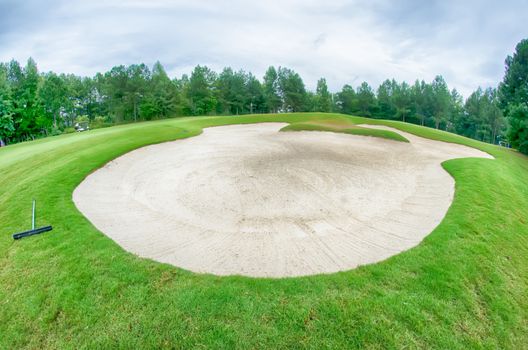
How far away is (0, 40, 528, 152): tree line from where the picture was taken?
161 feet

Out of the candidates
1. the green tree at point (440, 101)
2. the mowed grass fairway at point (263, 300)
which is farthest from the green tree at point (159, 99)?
the green tree at point (440, 101)

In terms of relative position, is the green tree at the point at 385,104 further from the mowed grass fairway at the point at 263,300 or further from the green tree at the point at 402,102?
the mowed grass fairway at the point at 263,300

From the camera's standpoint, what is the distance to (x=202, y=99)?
204ft

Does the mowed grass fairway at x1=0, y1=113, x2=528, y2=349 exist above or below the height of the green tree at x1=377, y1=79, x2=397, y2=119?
below

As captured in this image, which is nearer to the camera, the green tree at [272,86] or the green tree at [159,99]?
the green tree at [159,99]

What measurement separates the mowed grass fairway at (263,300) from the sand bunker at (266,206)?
522 mm

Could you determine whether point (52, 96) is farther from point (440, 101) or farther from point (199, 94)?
point (440, 101)

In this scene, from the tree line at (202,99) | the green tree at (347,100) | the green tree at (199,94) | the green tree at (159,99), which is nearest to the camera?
the tree line at (202,99)

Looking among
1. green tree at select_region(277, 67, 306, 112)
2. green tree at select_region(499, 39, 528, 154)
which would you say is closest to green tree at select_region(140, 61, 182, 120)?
green tree at select_region(277, 67, 306, 112)

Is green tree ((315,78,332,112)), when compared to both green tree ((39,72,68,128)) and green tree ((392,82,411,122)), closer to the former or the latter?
green tree ((392,82,411,122))

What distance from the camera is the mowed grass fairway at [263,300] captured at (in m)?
3.80

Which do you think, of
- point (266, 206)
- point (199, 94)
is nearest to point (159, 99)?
point (199, 94)

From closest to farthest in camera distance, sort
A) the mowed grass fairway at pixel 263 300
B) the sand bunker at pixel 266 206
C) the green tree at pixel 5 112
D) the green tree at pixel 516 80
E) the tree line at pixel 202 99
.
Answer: the mowed grass fairway at pixel 263 300, the sand bunker at pixel 266 206, the green tree at pixel 516 80, the green tree at pixel 5 112, the tree line at pixel 202 99

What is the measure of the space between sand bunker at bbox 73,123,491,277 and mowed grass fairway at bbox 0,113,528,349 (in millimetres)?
522
